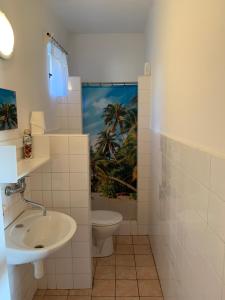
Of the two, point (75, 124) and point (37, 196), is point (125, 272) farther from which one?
point (75, 124)

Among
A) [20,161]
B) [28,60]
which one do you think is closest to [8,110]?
[20,161]

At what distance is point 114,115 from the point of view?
306cm

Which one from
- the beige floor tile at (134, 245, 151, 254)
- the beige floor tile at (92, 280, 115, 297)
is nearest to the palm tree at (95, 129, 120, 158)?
the beige floor tile at (134, 245, 151, 254)

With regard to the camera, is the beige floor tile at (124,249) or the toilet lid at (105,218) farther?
the beige floor tile at (124,249)

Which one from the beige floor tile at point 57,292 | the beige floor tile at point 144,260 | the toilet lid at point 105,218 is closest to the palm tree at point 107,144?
the toilet lid at point 105,218

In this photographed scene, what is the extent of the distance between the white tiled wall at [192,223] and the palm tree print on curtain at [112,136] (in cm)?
111

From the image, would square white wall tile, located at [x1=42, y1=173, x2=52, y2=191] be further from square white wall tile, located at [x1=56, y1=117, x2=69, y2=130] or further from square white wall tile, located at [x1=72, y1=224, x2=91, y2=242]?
square white wall tile, located at [x1=56, y1=117, x2=69, y2=130]

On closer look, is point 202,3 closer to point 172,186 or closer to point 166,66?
point 166,66

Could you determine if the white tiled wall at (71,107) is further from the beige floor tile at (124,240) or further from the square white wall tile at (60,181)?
the beige floor tile at (124,240)

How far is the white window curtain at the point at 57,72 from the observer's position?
8.13ft

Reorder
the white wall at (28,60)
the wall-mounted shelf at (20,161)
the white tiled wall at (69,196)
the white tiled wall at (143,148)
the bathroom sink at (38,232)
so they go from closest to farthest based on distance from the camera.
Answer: the wall-mounted shelf at (20,161) → the bathroom sink at (38,232) → the white wall at (28,60) → the white tiled wall at (69,196) → the white tiled wall at (143,148)

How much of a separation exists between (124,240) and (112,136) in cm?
130

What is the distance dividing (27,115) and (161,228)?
1.48 meters

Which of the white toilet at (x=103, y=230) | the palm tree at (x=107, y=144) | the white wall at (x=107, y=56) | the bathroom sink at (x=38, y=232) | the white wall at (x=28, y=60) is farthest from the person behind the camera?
the white wall at (x=107, y=56)
